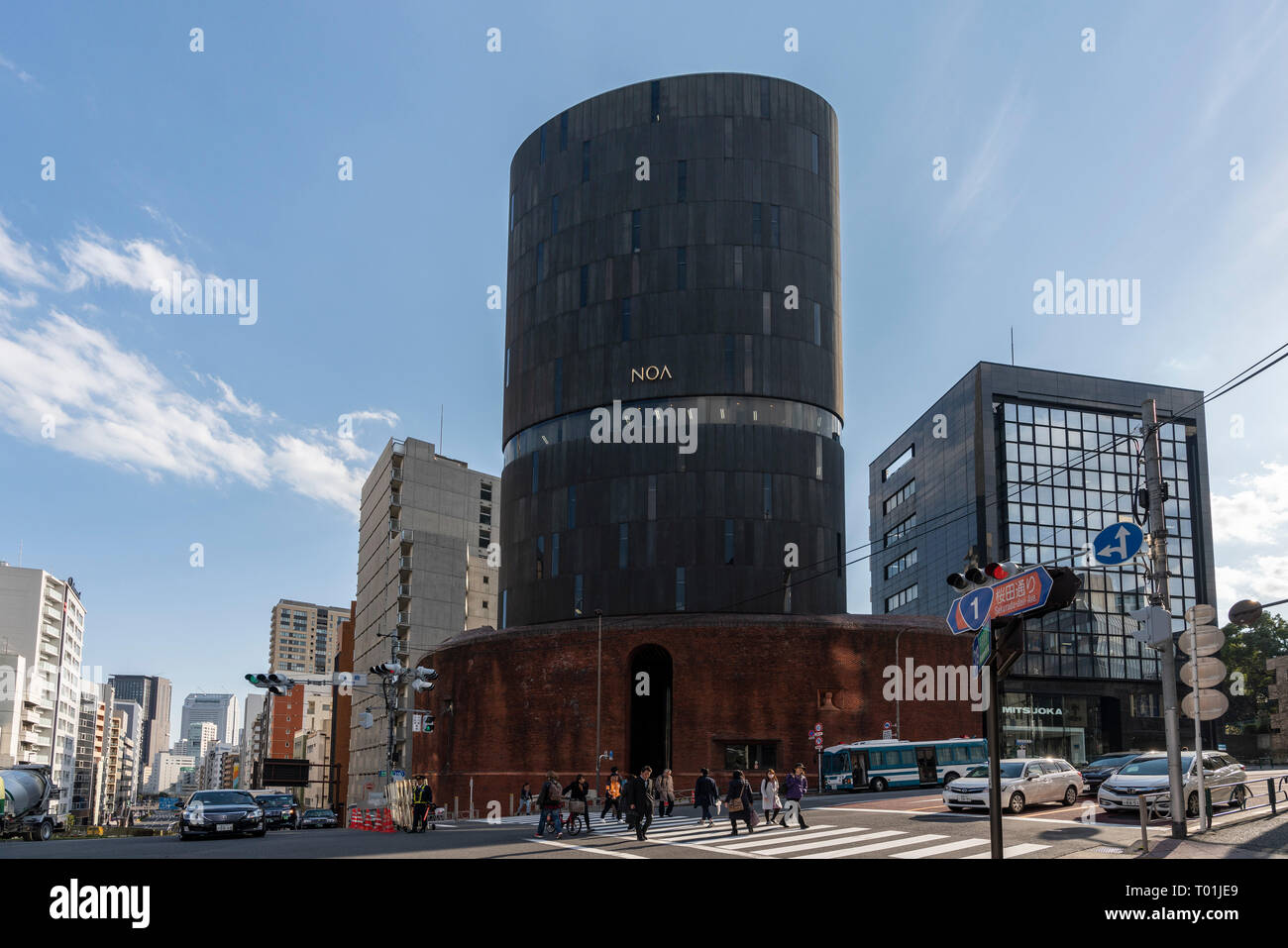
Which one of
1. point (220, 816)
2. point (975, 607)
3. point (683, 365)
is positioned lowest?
point (220, 816)

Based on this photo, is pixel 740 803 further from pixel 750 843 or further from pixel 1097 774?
pixel 1097 774

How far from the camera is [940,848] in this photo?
76.9 ft

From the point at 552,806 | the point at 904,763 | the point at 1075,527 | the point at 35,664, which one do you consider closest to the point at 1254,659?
the point at 1075,527

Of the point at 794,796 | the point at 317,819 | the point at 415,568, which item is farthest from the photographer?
the point at 415,568

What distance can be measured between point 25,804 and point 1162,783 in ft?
112

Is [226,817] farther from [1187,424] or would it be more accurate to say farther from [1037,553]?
[1187,424]

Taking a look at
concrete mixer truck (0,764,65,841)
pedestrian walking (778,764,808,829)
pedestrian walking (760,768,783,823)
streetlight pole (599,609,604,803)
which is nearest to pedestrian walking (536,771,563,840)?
pedestrian walking (760,768,783,823)

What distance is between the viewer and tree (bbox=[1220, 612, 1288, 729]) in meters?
96.1

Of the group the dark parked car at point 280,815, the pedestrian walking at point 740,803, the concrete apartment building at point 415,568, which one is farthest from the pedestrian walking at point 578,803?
the concrete apartment building at point 415,568

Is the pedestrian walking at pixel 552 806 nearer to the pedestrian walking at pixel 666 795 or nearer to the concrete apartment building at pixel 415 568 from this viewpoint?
the pedestrian walking at pixel 666 795

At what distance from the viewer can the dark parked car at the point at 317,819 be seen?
191 ft

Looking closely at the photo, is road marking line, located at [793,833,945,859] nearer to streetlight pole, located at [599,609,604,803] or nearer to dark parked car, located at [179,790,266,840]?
dark parked car, located at [179,790,266,840]

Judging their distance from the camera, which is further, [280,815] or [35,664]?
[35,664]
